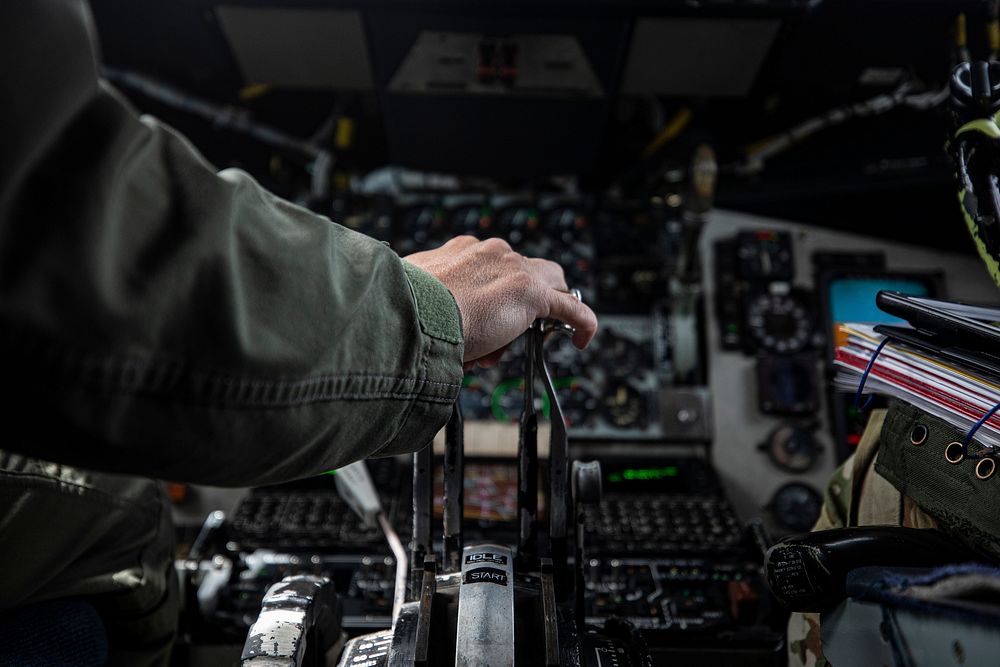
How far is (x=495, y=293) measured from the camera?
2.62 feet

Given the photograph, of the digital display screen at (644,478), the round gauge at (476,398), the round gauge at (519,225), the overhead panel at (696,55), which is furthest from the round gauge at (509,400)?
the overhead panel at (696,55)

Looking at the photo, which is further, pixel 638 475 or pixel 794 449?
pixel 794 449

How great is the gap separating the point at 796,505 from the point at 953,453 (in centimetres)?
Result: 145

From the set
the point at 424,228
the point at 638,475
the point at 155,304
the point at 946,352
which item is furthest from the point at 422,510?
the point at 424,228

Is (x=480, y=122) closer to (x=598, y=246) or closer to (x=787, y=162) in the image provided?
(x=598, y=246)

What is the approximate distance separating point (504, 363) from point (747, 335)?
2.69ft

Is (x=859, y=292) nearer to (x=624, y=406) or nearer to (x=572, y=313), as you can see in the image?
(x=624, y=406)

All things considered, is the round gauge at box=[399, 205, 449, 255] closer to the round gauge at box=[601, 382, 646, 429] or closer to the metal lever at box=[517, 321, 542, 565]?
the round gauge at box=[601, 382, 646, 429]

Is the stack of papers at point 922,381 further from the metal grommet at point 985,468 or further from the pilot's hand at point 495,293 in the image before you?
the pilot's hand at point 495,293

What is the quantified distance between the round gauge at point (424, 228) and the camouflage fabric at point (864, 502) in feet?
5.62

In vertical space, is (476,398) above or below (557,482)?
above

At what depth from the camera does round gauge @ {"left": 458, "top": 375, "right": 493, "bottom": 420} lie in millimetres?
2312

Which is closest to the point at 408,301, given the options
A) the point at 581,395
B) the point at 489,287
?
the point at 489,287

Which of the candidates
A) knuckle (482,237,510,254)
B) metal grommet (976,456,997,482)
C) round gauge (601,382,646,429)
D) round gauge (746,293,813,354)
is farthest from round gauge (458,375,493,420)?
metal grommet (976,456,997,482)
